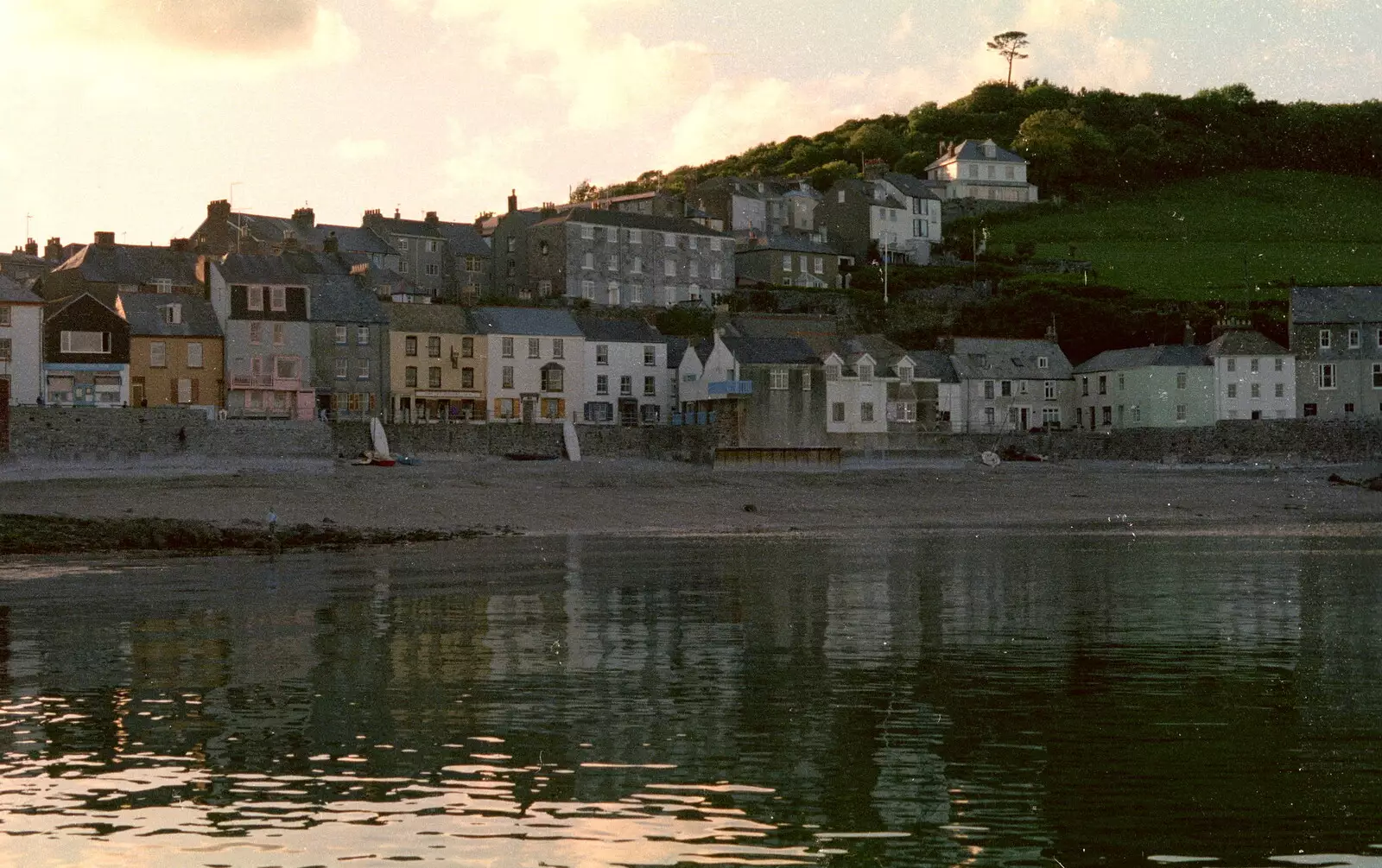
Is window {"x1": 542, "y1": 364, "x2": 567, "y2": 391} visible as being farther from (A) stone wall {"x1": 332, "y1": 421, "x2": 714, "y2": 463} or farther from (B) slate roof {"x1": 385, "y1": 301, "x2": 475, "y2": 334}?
(A) stone wall {"x1": 332, "y1": 421, "x2": 714, "y2": 463}

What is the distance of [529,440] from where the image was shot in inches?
3009

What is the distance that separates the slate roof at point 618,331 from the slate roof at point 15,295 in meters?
27.8

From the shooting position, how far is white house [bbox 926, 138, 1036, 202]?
142m

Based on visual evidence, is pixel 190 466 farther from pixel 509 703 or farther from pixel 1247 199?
pixel 1247 199

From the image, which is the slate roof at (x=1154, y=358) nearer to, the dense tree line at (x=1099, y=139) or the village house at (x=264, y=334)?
the village house at (x=264, y=334)

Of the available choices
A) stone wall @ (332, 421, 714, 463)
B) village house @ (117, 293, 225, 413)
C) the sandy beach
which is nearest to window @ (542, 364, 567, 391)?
stone wall @ (332, 421, 714, 463)

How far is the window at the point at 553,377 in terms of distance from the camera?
284 ft

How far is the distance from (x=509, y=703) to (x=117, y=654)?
797 cm

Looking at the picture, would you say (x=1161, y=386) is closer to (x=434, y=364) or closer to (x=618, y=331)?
(x=618, y=331)

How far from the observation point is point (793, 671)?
2144 centimetres

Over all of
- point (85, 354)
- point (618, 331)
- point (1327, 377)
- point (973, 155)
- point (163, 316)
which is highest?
point (973, 155)

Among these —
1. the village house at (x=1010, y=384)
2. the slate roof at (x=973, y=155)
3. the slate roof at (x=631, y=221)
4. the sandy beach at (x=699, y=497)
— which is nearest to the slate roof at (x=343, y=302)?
the sandy beach at (x=699, y=497)

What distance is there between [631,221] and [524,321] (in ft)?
66.9

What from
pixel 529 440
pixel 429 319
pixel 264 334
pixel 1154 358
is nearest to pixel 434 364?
pixel 429 319
